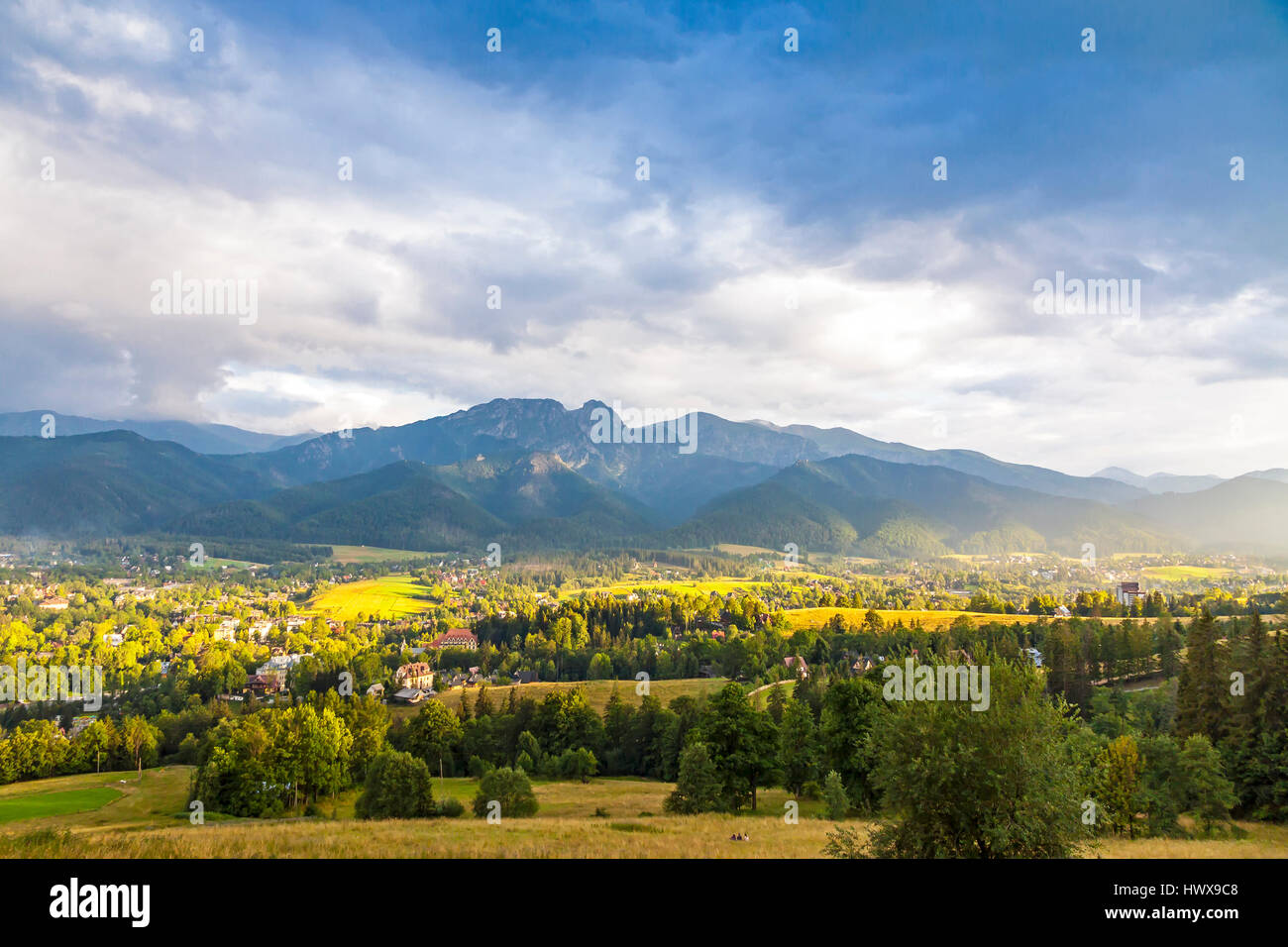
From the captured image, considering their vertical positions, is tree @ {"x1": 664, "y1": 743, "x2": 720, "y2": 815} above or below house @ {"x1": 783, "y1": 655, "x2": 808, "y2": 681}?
above

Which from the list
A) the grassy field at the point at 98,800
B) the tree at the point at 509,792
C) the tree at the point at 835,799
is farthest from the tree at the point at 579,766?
the grassy field at the point at 98,800

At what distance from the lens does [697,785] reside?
39.1 meters

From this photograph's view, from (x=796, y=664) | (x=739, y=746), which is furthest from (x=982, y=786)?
(x=796, y=664)

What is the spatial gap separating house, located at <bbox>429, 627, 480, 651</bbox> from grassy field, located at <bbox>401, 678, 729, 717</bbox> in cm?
2786

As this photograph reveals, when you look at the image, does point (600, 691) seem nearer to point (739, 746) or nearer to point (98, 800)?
point (98, 800)

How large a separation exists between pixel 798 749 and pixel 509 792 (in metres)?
21.7

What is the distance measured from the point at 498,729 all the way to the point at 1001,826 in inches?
2455

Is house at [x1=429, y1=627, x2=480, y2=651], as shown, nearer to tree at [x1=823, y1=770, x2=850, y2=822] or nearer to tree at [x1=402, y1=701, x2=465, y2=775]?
tree at [x1=402, y1=701, x2=465, y2=775]

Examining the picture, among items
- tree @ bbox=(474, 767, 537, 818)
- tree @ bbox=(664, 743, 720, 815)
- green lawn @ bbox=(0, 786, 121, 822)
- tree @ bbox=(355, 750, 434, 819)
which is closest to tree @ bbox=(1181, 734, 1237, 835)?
tree @ bbox=(664, 743, 720, 815)

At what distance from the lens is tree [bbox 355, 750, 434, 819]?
130 ft

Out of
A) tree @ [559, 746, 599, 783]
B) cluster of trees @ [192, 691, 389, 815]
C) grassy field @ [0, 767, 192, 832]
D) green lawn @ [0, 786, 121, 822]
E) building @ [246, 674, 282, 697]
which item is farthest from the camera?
building @ [246, 674, 282, 697]

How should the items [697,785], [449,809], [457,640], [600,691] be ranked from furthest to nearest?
1. [457,640]
2. [600,691]
3. [449,809]
4. [697,785]
